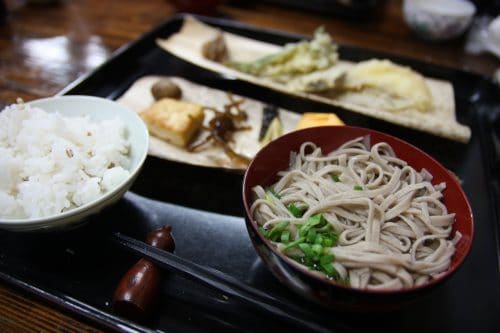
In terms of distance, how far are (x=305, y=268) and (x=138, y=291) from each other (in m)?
0.60

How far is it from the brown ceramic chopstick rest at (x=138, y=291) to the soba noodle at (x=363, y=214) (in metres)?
0.45

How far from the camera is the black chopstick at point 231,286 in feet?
3.96

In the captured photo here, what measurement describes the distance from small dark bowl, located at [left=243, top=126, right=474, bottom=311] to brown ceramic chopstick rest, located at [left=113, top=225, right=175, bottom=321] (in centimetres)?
41

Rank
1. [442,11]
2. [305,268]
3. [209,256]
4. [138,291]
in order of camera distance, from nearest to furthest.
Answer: [305,268] < [138,291] < [209,256] < [442,11]

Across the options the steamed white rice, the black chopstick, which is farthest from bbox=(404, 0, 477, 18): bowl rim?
the black chopstick

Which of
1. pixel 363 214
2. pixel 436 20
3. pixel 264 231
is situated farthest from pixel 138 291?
pixel 436 20

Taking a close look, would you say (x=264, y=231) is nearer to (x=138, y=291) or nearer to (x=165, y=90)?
(x=138, y=291)

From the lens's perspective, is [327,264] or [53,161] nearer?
[327,264]

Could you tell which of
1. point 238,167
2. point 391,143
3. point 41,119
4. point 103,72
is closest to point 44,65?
point 103,72

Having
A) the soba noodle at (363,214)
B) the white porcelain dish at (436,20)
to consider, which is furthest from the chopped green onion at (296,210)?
the white porcelain dish at (436,20)

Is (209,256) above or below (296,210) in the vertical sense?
below

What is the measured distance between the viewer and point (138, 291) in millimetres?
1275

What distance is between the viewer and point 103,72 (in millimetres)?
2512

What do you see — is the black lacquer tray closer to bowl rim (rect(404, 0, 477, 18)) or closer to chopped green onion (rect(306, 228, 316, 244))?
chopped green onion (rect(306, 228, 316, 244))
